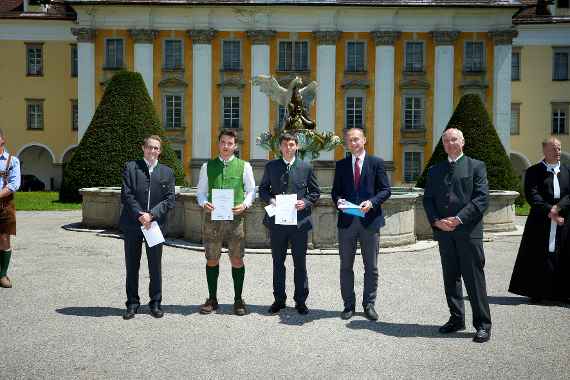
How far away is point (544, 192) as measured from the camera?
813 centimetres

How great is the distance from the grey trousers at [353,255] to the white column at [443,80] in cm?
3117

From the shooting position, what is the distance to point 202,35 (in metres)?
37.2

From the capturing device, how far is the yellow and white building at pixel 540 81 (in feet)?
130

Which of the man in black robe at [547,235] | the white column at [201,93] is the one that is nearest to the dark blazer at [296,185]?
the man in black robe at [547,235]

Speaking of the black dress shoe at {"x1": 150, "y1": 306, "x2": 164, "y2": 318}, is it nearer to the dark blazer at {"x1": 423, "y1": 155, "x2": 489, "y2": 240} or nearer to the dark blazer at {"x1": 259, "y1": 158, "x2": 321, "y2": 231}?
the dark blazer at {"x1": 259, "y1": 158, "x2": 321, "y2": 231}

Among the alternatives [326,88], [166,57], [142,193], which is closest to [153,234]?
[142,193]

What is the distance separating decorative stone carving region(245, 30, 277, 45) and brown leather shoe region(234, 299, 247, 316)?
31.1 meters

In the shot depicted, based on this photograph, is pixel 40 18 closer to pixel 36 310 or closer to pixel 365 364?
pixel 36 310

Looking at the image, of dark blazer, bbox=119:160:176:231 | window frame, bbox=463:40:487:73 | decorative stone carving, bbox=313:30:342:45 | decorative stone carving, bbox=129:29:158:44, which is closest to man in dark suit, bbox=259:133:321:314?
dark blazer, bbox=119:160:176:231

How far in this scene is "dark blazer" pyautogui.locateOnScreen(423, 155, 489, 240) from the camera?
21.0ft

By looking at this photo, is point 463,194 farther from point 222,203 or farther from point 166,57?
point 166,57

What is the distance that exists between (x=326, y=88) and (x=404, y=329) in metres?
31.5

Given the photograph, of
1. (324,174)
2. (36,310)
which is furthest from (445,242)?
(324,174)

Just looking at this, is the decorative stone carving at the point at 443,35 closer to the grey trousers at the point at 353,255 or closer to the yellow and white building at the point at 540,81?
the yellow and white building at the point at 540,81
